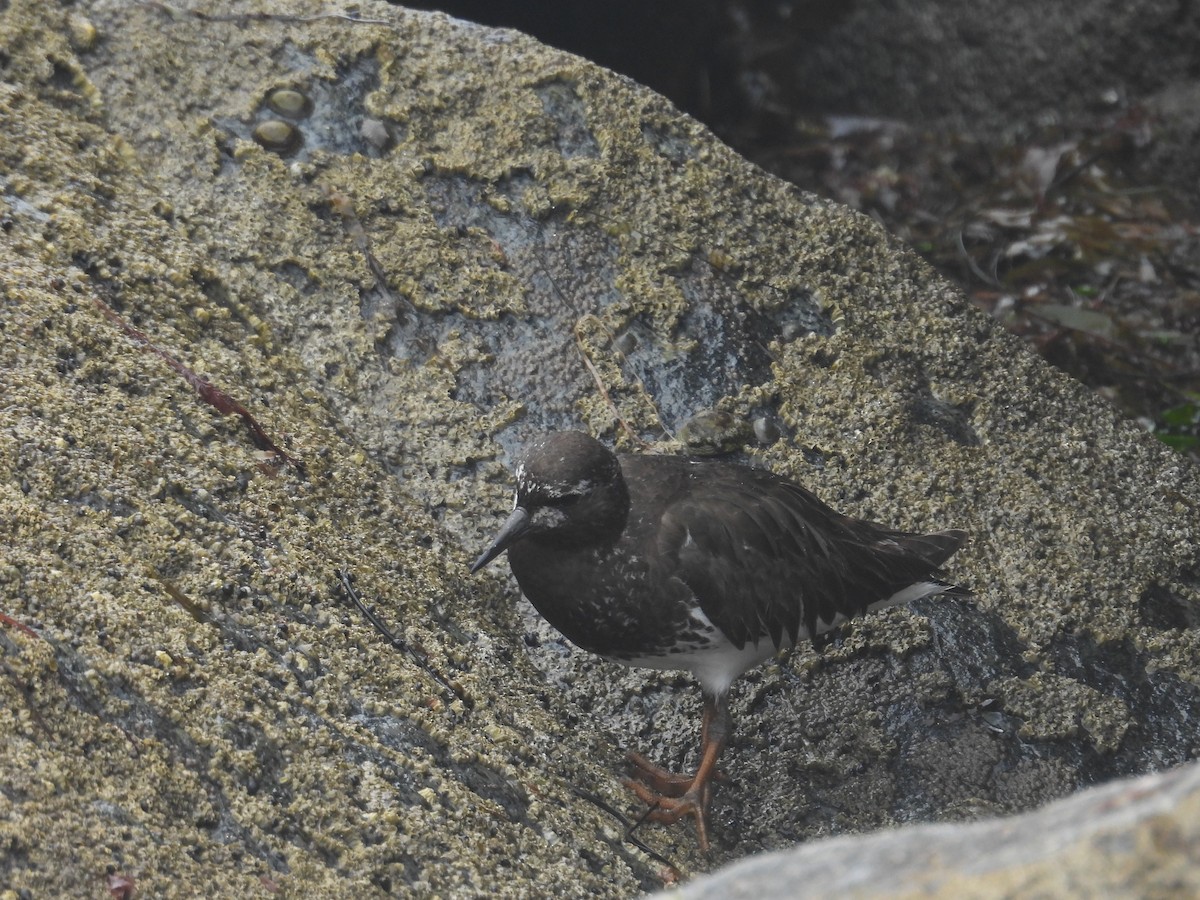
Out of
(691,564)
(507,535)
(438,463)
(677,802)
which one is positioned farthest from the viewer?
(438,463)

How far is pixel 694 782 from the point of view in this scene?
329 centimetres

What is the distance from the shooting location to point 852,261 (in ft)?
13.8

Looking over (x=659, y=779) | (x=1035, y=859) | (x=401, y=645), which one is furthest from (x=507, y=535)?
(x=1035, y=859)

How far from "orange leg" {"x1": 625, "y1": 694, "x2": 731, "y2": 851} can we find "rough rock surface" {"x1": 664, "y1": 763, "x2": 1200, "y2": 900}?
158cm

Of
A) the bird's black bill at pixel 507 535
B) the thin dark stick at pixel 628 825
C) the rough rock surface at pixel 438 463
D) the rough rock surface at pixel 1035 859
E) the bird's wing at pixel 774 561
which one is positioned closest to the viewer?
the rough rock surface at pixel 1035 859

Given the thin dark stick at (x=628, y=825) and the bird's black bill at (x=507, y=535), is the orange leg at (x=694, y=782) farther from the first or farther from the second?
the bird's black bill at (x=507, y=535)

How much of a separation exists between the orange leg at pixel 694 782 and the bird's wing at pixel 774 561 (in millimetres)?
225

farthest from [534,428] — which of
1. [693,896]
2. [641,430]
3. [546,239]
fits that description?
[693,896]

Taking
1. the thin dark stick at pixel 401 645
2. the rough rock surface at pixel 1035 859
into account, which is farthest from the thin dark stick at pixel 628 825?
the rough rock surface at pixel 1035 859

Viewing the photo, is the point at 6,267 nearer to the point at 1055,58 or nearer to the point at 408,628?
the point at 408,628

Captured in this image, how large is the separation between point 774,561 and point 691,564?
0.24 metres

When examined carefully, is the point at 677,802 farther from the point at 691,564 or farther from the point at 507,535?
the point at 507,535

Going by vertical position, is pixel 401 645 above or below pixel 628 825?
above

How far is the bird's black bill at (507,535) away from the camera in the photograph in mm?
3279
